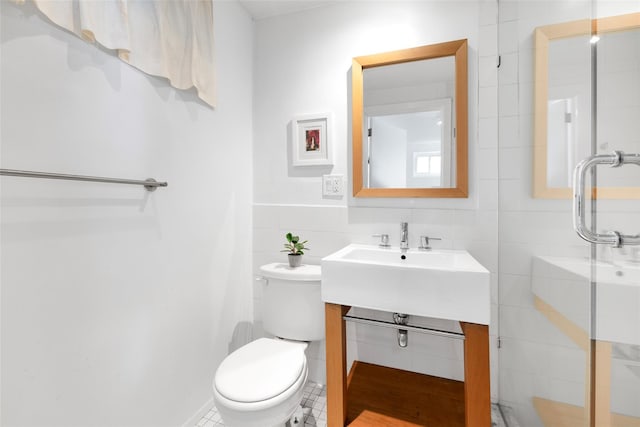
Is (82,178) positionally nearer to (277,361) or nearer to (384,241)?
(277,361)

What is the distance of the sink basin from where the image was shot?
1035mm

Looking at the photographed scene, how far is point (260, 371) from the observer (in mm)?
1155

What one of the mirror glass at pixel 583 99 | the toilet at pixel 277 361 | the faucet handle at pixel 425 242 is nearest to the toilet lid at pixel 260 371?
the toilet at pixel 277 361

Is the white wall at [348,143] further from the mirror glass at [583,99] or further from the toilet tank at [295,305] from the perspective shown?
the mirror glass at [583,99]

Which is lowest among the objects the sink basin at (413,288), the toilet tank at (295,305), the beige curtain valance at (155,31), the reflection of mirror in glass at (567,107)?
the toilet tank at (295,305)

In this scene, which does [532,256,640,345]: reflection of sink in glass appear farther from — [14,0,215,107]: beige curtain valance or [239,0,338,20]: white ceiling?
[239,0,338,20]: white ceiling

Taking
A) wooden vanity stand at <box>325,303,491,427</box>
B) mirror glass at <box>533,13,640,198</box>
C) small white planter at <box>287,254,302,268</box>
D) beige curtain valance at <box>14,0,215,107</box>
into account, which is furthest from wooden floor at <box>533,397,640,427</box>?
beige curtain valance at <box>14,0,215,107</box>

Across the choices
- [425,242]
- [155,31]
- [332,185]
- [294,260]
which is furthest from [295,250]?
[155,31]

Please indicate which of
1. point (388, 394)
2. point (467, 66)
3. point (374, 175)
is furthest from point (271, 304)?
point (467, 66)

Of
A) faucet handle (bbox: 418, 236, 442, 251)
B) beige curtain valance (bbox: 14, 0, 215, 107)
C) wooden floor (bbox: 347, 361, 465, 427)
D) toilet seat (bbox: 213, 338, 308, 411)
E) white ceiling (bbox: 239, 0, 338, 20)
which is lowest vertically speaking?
wooden floor (bbox: 347, 361, 465, 427)

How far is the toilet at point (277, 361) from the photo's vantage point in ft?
3.31

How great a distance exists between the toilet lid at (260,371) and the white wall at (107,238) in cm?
33

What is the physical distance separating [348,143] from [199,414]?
1621mm

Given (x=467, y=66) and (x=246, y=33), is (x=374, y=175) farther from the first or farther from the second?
(x=246, y=33)
